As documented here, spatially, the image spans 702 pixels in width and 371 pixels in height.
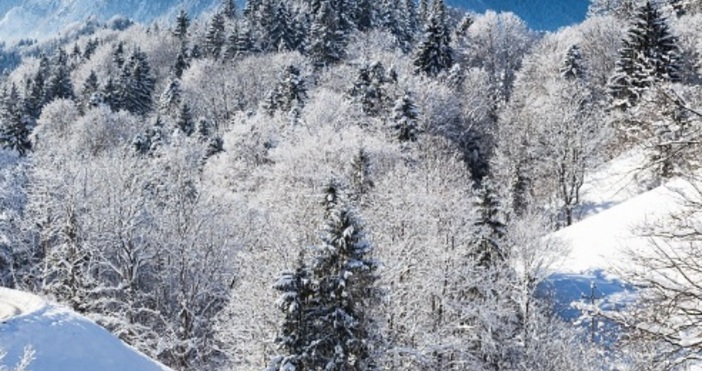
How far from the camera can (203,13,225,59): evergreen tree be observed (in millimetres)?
87000

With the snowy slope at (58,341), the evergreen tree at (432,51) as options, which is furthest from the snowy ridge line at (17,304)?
the evergreen tree at (432,51)

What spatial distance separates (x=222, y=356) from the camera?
112 ft

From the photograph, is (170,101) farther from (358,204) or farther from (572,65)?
(358,204)

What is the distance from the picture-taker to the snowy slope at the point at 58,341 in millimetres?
13975

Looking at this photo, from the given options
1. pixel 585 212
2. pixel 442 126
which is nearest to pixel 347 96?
pixel 442 126

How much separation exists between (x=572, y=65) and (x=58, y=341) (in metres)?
55.0

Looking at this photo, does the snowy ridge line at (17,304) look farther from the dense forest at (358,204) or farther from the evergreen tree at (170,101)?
the evergreen tree at (170,101)

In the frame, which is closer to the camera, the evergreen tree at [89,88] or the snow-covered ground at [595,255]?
the snow-covered ground at [595,255]

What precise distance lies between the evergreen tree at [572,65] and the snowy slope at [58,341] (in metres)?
51.8

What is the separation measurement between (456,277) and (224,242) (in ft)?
44.3

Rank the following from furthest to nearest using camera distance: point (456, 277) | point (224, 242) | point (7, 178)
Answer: point (7, 178) < point (224, 242) < point (456, 277)

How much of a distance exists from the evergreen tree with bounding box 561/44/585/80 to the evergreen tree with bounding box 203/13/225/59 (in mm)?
50037

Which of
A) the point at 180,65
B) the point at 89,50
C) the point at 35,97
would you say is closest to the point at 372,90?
the point at 180,65

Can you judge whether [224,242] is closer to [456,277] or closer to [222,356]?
[222,356]
